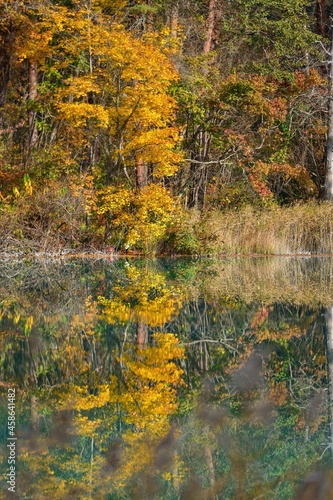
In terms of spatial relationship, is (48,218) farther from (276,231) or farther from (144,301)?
(144,301)

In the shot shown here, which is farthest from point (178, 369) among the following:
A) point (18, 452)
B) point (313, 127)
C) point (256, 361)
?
point (313, 127)

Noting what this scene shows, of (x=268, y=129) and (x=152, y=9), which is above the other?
(x=152, y=9)

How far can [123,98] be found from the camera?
19859mm

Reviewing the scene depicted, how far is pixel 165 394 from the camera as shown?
514 centimetres

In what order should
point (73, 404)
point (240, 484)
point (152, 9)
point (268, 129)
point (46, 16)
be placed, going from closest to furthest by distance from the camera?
point (240, 484) → point (73, 404) → point (46, 16) → point (152, 9) → point (268, 129)

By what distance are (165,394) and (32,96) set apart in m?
18.8

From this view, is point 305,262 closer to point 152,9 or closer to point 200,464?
point 152,9

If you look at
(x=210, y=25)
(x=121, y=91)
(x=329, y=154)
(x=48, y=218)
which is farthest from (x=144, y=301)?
(x=329, y=154)

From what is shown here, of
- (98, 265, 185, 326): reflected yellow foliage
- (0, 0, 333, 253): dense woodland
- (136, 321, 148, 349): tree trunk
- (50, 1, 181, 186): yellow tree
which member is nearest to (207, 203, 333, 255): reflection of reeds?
(0, 0, 333, 253): dense woodland

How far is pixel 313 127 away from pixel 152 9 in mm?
7672

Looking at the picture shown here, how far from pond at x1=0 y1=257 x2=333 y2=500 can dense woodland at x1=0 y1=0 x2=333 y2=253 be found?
28.7 ft

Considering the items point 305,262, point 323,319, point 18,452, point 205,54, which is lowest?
point 305,262

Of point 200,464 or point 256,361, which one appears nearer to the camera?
point 200,464

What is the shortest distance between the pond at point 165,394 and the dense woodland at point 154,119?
8.75 meters
